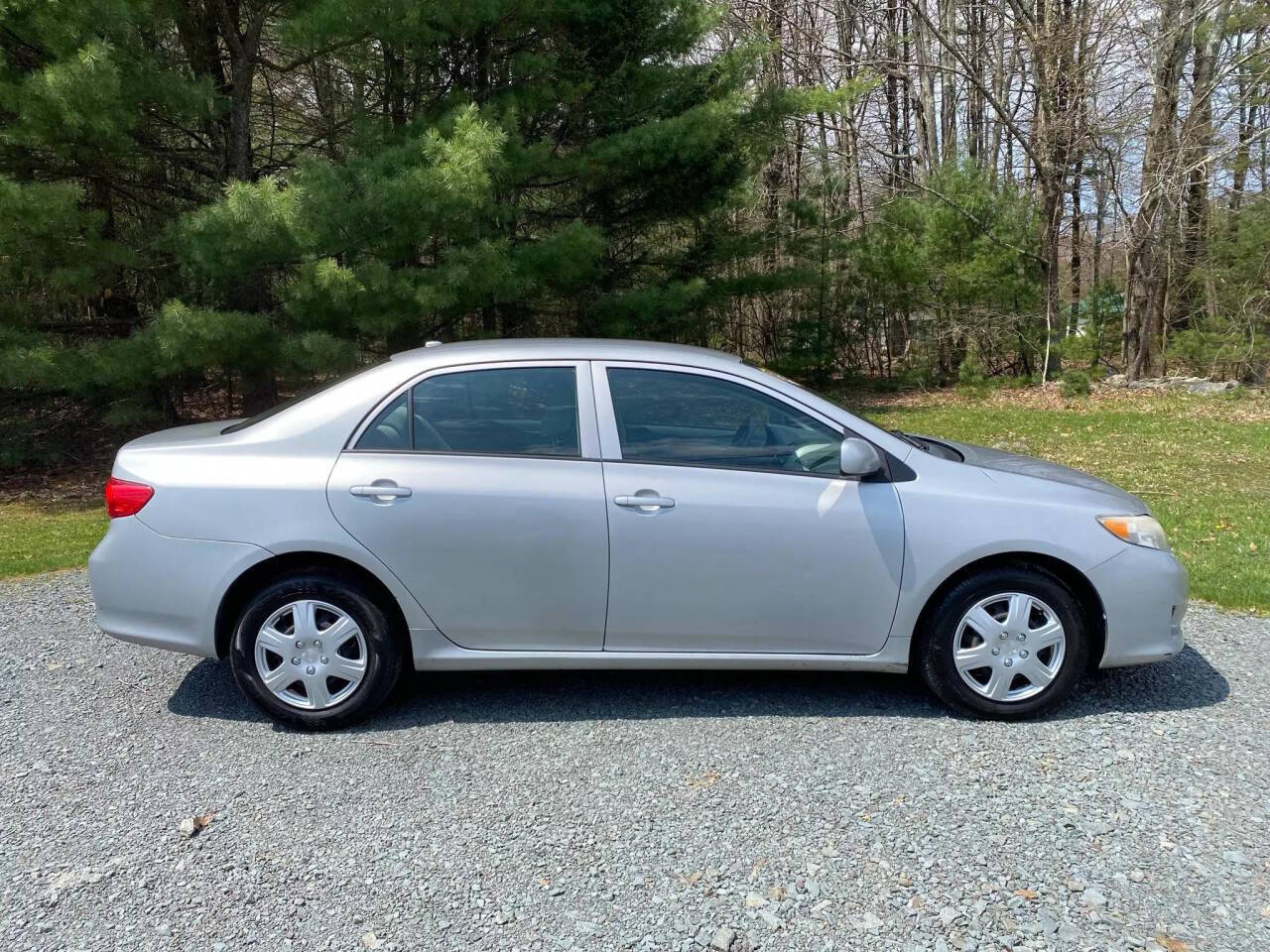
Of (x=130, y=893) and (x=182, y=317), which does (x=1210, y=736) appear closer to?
Result: (x=130, y=893)

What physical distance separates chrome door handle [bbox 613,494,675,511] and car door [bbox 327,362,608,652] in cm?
9

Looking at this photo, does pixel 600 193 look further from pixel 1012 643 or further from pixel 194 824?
pixel 194 824

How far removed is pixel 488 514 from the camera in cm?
417

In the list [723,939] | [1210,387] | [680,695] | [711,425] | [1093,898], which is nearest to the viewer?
[723,939]

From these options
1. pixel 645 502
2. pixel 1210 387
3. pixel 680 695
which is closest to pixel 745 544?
pixel 645 502

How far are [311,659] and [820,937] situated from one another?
2379 millimetres

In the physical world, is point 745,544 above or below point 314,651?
above

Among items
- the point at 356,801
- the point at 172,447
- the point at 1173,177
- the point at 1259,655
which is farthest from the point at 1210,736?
the point at 1173,177

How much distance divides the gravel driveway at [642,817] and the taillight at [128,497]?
0.95 meters

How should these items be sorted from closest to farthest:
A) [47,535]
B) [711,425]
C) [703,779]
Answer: [703,779] < [711,425] < [47,535]

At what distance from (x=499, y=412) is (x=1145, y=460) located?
386 inches

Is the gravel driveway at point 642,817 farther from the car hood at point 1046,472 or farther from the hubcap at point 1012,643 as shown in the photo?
the car hood at point 1046,472

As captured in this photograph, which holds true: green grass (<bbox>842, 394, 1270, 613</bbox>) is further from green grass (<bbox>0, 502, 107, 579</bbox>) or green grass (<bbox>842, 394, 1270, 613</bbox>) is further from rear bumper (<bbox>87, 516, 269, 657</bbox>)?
green grass (<bbox>0, 502, 107, 579</bbox>)

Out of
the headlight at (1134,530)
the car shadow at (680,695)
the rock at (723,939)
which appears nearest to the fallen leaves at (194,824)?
the car shadow at (680,695)
